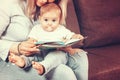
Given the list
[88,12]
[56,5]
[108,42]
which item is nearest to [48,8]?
[56,5]

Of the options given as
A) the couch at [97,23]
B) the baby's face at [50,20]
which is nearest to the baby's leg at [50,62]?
the baby's face at [50,20]

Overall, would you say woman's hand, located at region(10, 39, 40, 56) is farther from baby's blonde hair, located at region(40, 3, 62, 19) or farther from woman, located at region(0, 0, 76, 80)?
baby's blonde hair, located at region(40, 3, 62, 19)

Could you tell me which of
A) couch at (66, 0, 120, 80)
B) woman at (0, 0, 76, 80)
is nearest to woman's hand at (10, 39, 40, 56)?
woman at (0, 0, 76, 80)

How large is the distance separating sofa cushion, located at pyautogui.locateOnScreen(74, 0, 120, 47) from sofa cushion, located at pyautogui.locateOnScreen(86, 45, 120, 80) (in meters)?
0.13

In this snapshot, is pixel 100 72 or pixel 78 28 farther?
pixel 78 28

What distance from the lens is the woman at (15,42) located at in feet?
4.46

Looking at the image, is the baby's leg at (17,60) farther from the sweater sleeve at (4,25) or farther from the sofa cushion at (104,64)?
the sofa cushion at (104,64)

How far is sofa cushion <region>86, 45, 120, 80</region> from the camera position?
166cm

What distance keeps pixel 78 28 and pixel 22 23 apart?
2.07ft

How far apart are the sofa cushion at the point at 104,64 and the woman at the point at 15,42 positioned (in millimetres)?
335

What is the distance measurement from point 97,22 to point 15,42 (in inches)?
31.1

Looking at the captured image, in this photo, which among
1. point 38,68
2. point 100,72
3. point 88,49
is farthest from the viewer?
point 88,49

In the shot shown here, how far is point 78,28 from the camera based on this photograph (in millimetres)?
2018

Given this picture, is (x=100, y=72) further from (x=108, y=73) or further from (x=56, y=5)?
(x=56, y=5)
